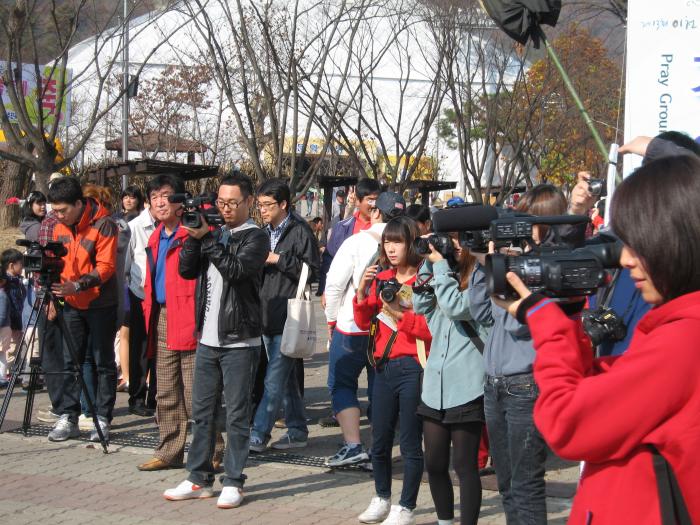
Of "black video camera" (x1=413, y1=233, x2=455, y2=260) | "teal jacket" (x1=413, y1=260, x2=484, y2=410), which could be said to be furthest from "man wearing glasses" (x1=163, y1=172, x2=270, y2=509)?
"black video camera" (x1=413, y1=233, x2=455, y2=260)

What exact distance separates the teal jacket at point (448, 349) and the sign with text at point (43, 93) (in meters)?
11.3

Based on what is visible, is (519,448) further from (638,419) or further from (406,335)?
(638,419)

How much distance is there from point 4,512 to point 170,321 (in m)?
1.68

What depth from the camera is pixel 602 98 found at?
25375mm

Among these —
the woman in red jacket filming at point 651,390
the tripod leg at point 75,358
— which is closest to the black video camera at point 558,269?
the woman in red jacket filming at point 651,390

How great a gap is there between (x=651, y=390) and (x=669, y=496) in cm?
26

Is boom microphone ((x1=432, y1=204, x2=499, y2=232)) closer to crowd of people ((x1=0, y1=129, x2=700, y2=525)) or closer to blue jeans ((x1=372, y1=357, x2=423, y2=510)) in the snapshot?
crowd of people ((x1=0, y1=129, x2=700, y2=525))

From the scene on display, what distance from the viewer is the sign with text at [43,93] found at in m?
15.6

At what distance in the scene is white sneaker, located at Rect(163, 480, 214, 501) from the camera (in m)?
6.40

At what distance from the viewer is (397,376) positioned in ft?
18.8

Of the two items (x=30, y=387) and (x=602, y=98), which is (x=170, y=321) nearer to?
(x=30, y=387)

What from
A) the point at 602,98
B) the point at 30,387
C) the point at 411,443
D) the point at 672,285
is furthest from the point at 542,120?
the point at 672,285

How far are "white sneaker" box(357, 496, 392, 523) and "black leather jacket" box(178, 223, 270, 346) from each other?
1361 mm

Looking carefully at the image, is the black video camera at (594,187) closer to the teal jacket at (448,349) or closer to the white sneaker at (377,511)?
the teal jacket at (448,349)
